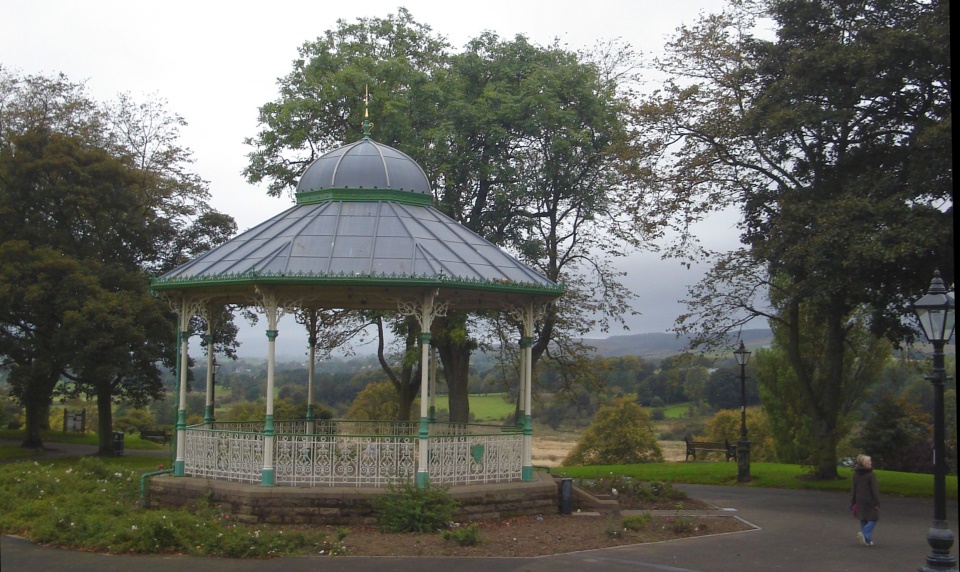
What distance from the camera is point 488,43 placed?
93.2 feet

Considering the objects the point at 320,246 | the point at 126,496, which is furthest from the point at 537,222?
the point at 126,496

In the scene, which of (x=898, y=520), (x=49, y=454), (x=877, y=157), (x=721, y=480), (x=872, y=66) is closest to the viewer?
(x=898, y=520)

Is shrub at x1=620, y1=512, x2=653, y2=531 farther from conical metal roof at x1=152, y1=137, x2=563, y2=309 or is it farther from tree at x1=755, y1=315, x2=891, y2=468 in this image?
tree at x1=755, y1=315, x2=891, y2=468

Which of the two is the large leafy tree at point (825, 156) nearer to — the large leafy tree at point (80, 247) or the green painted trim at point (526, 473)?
the green painted trim at point (526, 473)

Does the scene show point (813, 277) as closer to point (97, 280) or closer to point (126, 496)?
point (126, 496)

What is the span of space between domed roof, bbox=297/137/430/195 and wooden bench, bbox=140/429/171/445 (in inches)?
1108

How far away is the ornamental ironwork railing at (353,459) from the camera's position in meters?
15.0

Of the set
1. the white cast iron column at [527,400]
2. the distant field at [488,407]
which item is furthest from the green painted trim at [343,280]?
the distant field at [488,407]

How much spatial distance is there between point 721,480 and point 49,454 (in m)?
22.9

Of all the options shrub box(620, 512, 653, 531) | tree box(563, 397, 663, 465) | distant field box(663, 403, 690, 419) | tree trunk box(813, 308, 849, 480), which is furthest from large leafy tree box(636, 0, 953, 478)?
distant field box(663, 403, 690, 419)

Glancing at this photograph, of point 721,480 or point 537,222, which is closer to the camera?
point 721,480

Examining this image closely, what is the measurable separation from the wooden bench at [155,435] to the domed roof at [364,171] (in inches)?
1108

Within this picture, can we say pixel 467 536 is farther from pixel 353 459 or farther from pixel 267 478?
pixel 267 478

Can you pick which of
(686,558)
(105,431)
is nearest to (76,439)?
(105,431)
